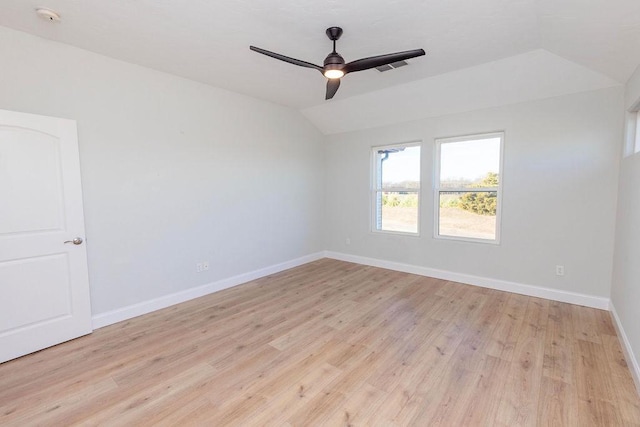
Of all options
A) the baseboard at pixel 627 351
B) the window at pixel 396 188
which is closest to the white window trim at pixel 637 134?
the baseboard at pixel 627 351

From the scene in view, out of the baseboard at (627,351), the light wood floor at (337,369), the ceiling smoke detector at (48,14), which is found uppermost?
the ceiling smoke detector at (48,14)

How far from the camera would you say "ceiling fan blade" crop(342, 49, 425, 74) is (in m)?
2.25

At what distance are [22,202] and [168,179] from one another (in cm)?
129

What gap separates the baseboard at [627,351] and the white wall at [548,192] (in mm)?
573

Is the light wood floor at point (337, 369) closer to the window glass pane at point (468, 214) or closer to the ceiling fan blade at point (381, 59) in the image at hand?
the window glass pane at point (468, 214)

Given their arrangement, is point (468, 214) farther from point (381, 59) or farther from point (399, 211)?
point (381, 59)

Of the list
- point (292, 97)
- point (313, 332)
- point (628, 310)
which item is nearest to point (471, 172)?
point (628, 310)

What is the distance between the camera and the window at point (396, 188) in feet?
15.8

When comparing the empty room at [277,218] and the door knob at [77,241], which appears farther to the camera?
the door knob at [77,241]

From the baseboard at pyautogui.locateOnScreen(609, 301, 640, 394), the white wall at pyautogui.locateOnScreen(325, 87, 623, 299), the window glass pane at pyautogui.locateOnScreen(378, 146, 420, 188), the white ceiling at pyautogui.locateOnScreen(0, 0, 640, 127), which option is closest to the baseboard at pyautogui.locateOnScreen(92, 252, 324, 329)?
the window glass pane at pyautogui.locateOnScreen(378, 146, 420, 188)

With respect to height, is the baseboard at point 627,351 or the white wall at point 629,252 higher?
the white wall at point 629,252

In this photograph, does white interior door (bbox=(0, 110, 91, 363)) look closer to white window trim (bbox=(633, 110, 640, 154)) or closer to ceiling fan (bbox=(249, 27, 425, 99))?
ceiling fan (bbox=(249, 27, 425, 99))

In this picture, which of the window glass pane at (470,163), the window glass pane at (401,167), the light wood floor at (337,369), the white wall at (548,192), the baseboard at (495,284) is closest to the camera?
the light wood floor at (337,369)

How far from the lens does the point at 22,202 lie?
2.50m
